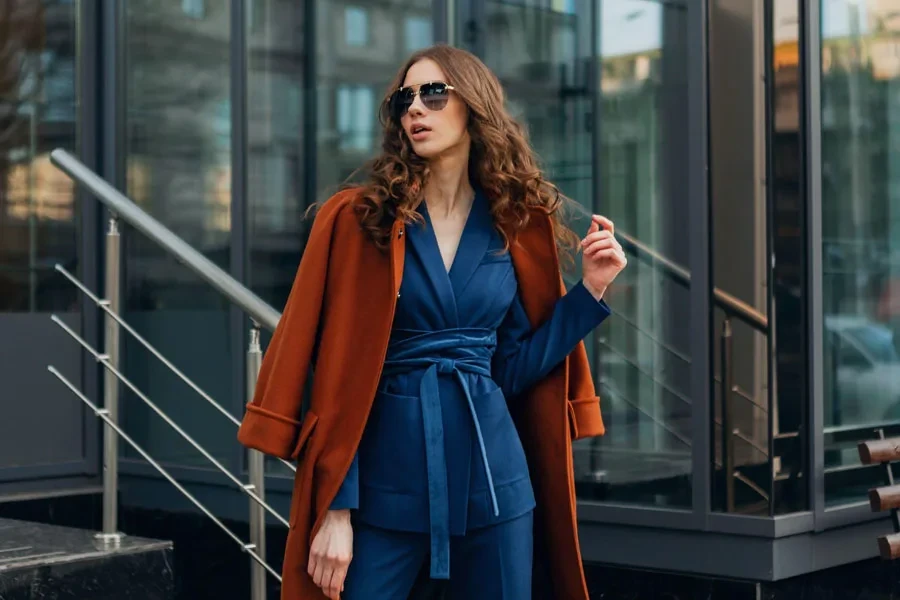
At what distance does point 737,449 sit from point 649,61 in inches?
52.3

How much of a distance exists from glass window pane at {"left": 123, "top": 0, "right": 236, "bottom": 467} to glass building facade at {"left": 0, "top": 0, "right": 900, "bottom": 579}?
0.04 ft

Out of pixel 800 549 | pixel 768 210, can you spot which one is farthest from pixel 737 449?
pixel 768 210

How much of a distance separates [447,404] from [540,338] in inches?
10.2

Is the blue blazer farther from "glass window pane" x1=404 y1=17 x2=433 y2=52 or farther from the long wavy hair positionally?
"glass window pane" x1=404 y1=17 x2=433 y2=52

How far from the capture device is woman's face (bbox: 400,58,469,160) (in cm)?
268

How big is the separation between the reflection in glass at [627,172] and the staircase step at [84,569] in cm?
160

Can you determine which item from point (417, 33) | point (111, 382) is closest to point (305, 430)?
point (111, 382)

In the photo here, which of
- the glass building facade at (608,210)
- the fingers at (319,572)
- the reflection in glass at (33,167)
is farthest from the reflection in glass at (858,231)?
the reflection in glass at (33,167)

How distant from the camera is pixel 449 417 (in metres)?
2.62

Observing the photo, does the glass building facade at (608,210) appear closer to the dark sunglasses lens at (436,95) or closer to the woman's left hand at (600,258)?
the woman's left hand at (600,258)

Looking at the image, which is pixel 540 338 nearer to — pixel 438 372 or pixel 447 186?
pixel 438 372

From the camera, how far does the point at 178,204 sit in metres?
6.32

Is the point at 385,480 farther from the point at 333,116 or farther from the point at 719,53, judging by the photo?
the point at 333,116

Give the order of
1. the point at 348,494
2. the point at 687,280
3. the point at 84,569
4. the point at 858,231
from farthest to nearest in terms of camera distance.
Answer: the point at 858,231 < the point at 687,280 < the point at 84,569 < the point at 348,494
